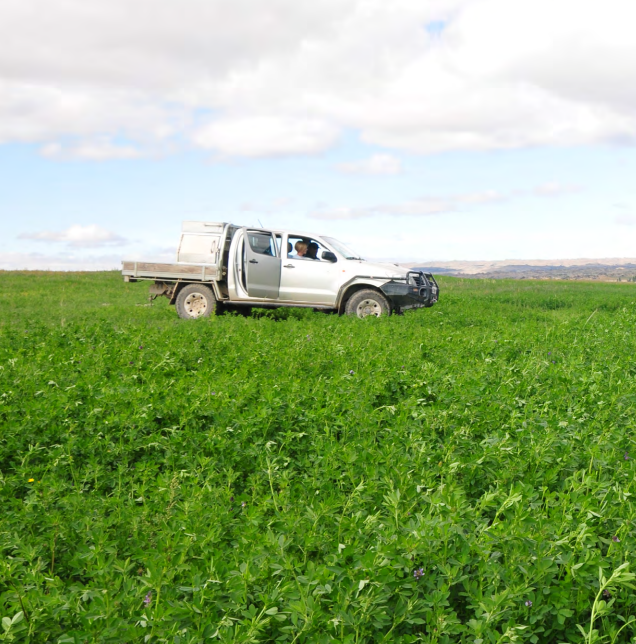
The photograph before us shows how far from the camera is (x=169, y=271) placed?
630 inches

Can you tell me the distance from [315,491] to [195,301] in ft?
40.4

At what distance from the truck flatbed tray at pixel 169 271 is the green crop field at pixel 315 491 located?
18.8 ft

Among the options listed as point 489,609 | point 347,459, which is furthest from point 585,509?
point 347,459

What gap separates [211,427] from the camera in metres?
5.56

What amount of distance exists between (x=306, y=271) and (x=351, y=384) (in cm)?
903

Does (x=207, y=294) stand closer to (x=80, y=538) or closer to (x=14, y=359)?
(x=14, y=359)

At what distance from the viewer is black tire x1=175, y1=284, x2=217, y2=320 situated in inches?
626

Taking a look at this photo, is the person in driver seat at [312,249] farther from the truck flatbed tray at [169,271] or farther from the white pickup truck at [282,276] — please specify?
the truck flatbed tray at [169,271]

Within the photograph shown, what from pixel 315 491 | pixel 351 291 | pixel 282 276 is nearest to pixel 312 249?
pixel 282 276

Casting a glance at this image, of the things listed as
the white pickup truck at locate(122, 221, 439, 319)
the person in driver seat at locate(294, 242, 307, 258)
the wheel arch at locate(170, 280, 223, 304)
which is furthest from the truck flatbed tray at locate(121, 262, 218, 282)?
the person in driver seat at locate(294, 242, 307, 258)

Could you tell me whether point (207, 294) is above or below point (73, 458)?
above

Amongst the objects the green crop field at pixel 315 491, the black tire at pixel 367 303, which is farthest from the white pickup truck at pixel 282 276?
the green crop field at pixel 315 491

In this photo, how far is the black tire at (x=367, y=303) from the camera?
1541 centimetres

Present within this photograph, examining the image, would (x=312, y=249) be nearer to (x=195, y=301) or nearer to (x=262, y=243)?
(x=262, y=243)
